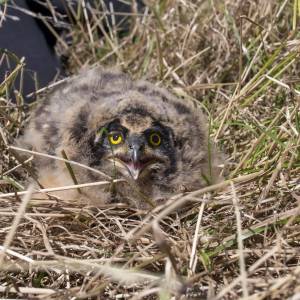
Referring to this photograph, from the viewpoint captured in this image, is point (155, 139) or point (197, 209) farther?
point (155, 139)

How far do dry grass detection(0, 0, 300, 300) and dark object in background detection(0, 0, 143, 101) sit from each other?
0.16m

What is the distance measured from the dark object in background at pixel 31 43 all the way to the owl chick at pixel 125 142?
1.95 ft

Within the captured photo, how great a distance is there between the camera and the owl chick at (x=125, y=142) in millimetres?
2967

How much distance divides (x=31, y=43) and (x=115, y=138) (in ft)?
5.25

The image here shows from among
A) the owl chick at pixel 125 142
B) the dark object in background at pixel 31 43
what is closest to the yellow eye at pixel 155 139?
the owl chick at pixel 125 142

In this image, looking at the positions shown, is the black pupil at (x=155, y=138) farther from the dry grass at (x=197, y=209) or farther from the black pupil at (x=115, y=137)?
the dry grass at (x=197, y=209)

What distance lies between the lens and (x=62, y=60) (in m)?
4.56

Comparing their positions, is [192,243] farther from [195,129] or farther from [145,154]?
[195,129]

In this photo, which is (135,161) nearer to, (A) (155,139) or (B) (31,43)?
(A) (155,139)

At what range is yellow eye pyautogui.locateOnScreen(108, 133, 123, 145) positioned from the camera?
2969 millimetres

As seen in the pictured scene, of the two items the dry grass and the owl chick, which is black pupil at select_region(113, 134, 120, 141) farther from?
the dry grass

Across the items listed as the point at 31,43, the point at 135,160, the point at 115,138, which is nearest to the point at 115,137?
the point at 115,138

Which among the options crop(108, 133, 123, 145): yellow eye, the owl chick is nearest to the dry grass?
the owl chick

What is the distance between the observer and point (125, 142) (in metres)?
2.96
